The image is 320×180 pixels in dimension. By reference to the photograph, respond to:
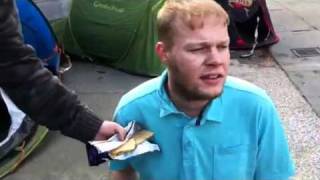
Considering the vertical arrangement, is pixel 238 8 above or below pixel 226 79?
below

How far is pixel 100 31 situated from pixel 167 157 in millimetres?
4453

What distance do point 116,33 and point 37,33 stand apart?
1236mm

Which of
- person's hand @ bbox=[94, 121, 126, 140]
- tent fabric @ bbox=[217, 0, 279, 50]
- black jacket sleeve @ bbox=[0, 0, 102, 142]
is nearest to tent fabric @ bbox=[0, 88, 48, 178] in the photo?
black jacket sleeve @ bbox=[0, 0, 102, 142]

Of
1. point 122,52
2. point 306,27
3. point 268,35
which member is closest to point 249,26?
point 268,35

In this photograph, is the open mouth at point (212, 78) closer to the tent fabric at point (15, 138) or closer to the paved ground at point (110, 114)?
the paved ground at point (110, 114)

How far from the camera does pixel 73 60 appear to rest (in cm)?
680

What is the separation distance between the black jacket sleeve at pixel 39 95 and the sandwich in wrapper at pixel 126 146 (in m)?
0.13

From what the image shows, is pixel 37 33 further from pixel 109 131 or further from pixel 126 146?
pixel 126 146

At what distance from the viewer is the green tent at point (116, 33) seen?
6.09 meters

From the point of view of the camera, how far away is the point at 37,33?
5.24 metres

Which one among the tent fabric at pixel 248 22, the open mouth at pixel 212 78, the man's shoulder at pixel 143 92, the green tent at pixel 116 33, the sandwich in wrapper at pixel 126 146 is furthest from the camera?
the tent fabric at pixel 248 22

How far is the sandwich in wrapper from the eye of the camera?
203cm

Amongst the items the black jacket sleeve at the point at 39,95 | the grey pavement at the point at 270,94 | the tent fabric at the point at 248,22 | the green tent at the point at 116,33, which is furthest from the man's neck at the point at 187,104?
→ the tent fabric at the point at 248,22

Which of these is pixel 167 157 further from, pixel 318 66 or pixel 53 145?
pixel 318 66
